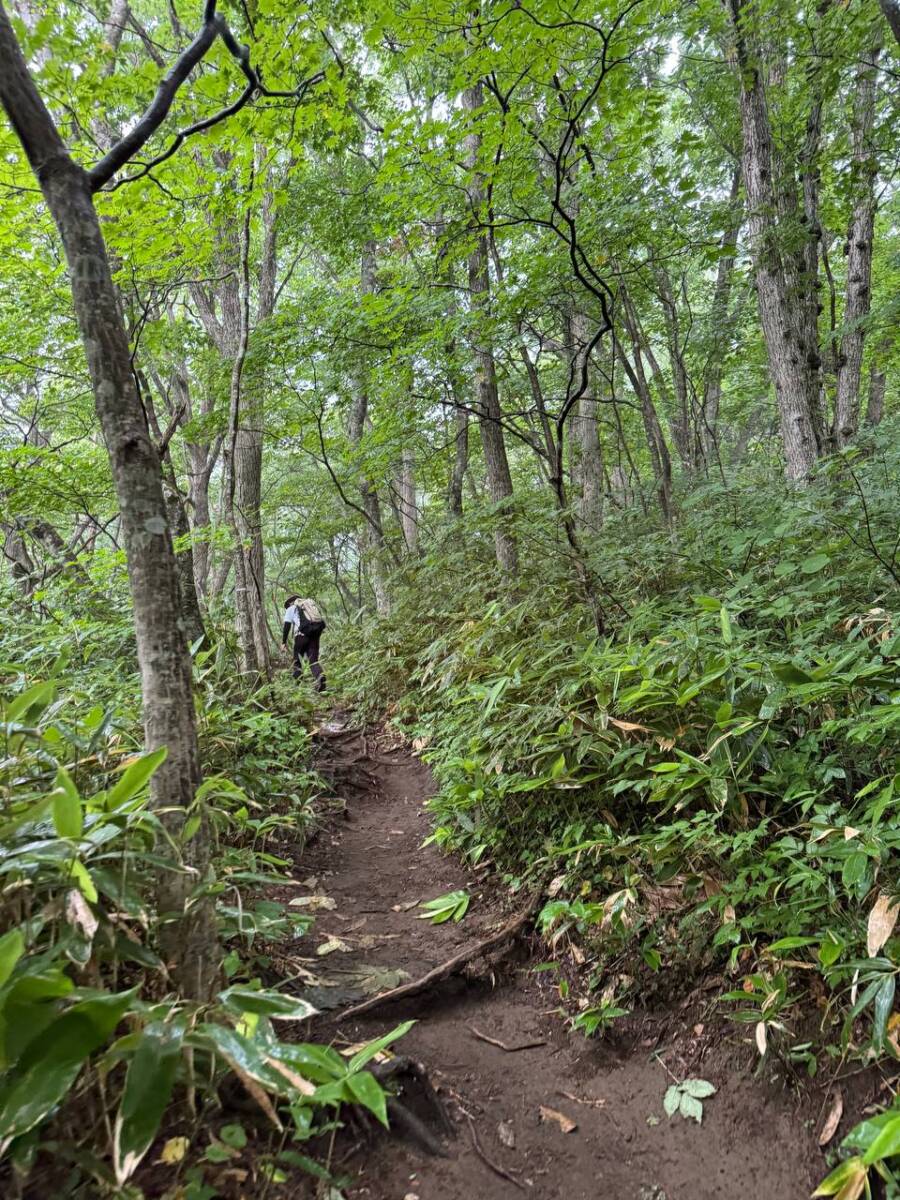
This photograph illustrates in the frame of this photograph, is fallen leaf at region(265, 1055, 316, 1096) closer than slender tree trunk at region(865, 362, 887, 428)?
Yes

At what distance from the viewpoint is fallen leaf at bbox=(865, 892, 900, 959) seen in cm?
201

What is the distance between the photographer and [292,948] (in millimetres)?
3014

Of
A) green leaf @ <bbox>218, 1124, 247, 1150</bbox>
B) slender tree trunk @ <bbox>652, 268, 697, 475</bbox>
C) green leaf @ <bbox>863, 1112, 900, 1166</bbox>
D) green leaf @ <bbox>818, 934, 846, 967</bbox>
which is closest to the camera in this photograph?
green leaf @ <bbox>863, 1112, 900, 1166</bbox>

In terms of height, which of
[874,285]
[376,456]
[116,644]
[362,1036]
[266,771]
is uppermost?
[874,285]

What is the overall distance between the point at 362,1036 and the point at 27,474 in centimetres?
676

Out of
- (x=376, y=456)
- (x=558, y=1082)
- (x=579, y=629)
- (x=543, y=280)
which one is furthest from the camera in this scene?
(x=376, y=456)

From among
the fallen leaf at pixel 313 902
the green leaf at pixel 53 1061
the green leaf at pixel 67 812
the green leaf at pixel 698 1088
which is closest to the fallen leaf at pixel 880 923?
the green leaf at pixel 698 1088

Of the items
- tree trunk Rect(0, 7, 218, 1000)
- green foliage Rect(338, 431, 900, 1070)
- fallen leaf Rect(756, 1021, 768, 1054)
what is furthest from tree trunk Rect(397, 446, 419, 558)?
fallen leaf Rect(756, 1021, 768, 1054)

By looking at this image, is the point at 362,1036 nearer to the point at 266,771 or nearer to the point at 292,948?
the point at 292,948

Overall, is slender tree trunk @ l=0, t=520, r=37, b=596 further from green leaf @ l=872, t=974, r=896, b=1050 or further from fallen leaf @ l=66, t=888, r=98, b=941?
green leaf @ l=872, t=974, r=896, b=1050

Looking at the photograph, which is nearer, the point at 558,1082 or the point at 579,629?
the point at 558,1082

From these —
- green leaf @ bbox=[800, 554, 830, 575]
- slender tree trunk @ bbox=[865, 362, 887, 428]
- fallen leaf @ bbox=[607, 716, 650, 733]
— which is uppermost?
slender tree trunk @ bbox=[865, 362, 887, 428]

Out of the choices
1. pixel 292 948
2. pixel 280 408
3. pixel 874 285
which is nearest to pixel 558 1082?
pixel 292 948

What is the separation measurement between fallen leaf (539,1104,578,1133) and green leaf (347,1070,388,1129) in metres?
0.98
